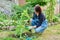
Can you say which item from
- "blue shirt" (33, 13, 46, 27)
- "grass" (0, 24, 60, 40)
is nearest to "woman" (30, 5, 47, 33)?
"blue shirt" (33, 13, 46, 27)

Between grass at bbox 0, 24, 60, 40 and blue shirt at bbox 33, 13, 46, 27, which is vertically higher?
blue shirt at bbox 33, 13, 46, 27

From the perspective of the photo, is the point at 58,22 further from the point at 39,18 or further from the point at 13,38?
the point at 13,38

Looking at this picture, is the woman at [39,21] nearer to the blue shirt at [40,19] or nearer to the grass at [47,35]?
the blue shirt at [40,19]

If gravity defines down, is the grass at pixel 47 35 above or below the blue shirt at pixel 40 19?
below

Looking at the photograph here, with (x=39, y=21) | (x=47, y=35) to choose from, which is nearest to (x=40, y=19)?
(x=39, y=21)

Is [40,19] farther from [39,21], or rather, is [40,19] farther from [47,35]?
[47,35]

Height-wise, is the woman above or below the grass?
above

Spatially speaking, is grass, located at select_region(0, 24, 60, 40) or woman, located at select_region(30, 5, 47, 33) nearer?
grass, located at select_region(0, 24, 60, 40)

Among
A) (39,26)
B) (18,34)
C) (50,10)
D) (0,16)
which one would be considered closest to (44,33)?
(39,26)

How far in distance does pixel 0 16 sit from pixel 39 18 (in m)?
2.66

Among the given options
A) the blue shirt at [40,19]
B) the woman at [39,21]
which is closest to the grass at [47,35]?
the woman at [39,21]

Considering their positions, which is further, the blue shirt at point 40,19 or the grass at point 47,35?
the blue shirt at point 40,19

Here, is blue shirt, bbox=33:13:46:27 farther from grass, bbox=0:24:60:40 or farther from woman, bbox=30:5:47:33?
grass, bbox=0:24:60:40

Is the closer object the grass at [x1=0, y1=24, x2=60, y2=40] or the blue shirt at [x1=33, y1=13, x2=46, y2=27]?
the grass at [x1=0, y1=24, x2=60, y2=40]
